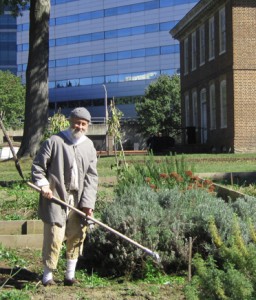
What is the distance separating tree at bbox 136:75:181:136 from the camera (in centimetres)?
5947

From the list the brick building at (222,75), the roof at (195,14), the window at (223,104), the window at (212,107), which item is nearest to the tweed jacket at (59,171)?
the brick building at (222,75)

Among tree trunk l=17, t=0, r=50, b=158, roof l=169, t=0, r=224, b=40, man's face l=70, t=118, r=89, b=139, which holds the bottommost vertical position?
man's face l=70, t=118, r=89, b=139

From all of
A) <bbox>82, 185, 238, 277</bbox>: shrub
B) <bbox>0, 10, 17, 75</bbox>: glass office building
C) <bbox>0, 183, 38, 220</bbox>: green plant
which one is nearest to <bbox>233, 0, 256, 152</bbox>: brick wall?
<bbox>0, 183, 38, 220</bbox>: green plant

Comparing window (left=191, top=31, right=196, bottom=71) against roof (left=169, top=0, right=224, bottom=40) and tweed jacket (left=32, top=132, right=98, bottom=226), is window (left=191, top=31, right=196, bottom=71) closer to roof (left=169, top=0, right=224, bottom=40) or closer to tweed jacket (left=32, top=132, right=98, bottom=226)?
roof (left=169, top=0, right=224, bottom=40)

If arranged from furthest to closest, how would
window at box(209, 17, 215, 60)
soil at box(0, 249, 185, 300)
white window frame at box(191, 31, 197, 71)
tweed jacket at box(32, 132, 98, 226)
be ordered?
white window frame at box(191, 31, 197, 71)
window at box(209, 17, 215, 60)
tweed jacket at box(32, 132, 98, 226)
soil at box(0, 249, 185, 300)

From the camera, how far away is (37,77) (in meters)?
21.1

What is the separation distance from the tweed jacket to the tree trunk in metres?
14.6

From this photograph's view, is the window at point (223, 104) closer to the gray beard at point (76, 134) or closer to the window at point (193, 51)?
the window at point (193, 51)

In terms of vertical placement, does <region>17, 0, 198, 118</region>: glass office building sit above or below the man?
above

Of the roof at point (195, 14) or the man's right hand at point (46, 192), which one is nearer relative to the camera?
the man's right hand at point (46, 192)

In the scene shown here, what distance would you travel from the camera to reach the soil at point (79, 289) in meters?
5.48

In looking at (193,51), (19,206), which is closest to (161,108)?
(193,51)

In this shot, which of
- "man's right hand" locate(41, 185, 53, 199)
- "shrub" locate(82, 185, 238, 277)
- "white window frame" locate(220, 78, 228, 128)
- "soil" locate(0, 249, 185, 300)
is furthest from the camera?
"white window frame" locate(220, 78, 228, 128)

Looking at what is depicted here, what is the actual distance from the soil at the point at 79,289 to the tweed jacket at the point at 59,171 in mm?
652
